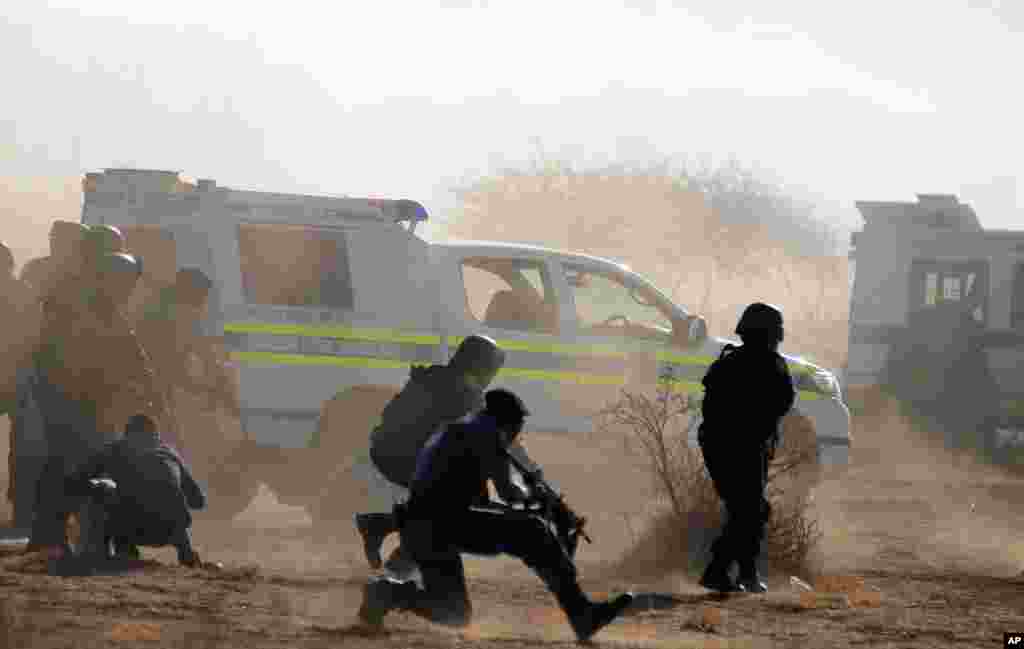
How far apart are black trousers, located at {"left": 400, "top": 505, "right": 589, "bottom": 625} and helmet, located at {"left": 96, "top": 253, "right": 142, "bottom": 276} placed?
345 centimetres

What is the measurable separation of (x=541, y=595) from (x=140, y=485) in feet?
7.28

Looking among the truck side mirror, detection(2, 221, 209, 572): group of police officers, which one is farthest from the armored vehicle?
detection(2, 221, 209, 572): group of police officers

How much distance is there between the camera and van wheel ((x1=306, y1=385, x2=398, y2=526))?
1448cm

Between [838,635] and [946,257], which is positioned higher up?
[946,257]

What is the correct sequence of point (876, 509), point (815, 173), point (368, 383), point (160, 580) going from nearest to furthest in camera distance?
point (160, 580)
point (368, 383)
point (876, 509)
point (815, 173)

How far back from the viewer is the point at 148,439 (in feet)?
37.0

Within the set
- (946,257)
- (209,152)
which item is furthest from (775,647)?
(209,152)

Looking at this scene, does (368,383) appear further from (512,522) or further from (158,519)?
(512,522)

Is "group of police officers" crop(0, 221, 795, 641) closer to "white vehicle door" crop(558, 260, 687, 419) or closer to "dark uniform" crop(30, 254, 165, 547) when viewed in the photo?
"dark uniform" crop(30, 254, 165, 547)

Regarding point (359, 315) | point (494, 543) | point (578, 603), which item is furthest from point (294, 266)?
point (578, 603)

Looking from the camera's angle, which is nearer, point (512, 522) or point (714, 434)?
point (512, 522)

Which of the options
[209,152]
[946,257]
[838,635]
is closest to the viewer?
[838,635]

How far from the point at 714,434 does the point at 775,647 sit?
2.50 m

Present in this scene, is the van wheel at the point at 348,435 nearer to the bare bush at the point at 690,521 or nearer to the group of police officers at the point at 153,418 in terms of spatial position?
the bare bush at the point at 690,521
